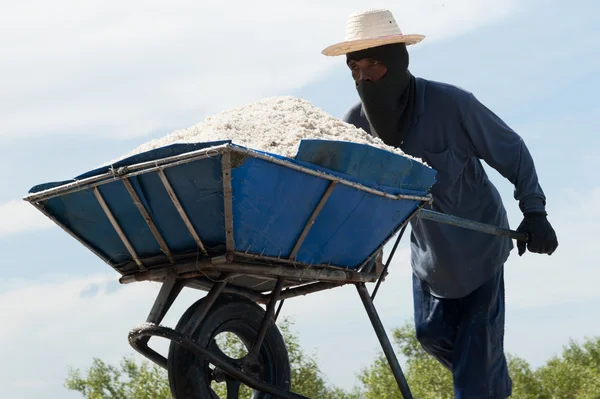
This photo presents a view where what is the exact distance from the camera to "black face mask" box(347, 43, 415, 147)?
17.9 feet

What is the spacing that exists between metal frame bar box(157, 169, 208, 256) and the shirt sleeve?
1901 mm

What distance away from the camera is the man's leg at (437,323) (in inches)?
235

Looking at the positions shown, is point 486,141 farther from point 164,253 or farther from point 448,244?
point 164,253

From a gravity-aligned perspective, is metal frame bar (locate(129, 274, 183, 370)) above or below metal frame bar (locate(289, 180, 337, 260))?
below

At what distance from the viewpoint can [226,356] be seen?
4508 mm

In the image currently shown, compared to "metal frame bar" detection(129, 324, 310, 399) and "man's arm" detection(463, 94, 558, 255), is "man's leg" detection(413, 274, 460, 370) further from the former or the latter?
"metal frame bar" detection(129, 324, 310, 399)

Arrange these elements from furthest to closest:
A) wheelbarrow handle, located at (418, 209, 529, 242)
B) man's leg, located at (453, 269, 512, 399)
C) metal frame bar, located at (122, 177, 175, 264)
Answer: man's leg, located at (453, 269, 512, 399) < wheelbarrow handle, located at (418, 209, 529, 242) < metal frame bar, located at (122, 177, 175, 264)

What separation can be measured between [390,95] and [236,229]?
1665 millimetres

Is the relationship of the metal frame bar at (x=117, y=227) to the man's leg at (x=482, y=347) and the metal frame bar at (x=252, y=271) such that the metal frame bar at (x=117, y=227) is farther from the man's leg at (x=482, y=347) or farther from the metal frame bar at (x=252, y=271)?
the man's leg at (x=482, y=347)

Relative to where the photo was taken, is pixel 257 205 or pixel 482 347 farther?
pixel 482 347

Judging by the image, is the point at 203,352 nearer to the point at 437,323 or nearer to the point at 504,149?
the point at 437,323

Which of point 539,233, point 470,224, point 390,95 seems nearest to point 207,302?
point 470,224

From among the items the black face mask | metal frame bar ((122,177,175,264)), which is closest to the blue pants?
the black face mask

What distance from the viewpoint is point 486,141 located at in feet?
18.2
